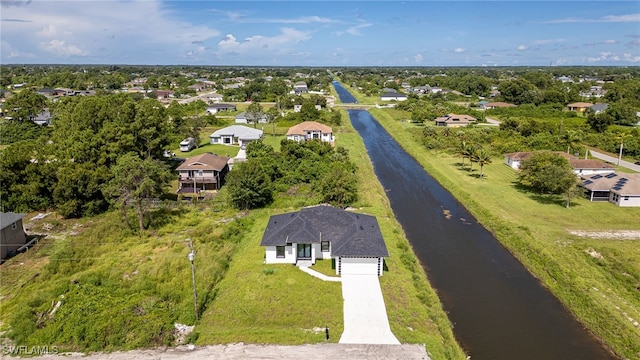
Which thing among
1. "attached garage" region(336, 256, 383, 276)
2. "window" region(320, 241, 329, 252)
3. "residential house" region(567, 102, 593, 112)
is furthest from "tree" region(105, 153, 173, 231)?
"residential house" region(567, 102, 593, 112)

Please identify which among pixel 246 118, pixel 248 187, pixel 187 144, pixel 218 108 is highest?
pixel 218 108

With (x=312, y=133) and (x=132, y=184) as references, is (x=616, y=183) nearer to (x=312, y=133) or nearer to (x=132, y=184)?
(x=312, y=133)

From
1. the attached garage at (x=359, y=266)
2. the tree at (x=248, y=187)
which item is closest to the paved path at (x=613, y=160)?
the attached garage at (x=359, y=266)

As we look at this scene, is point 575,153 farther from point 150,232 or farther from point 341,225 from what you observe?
point 150,232

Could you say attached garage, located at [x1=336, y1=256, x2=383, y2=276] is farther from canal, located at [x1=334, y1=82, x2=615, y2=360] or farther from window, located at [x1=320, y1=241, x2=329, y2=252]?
canal, located at [x1=334, y1=82, x2=615, y2=360]

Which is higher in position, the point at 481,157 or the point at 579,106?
the point at 579,106

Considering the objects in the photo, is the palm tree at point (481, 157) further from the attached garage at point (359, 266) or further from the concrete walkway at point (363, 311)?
the concrete walkway at point (363, 311)

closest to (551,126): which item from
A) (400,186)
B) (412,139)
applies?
(412,139)

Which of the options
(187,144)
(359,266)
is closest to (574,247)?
(359,266)
